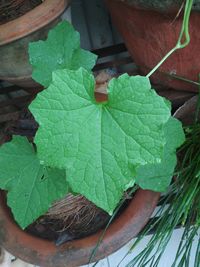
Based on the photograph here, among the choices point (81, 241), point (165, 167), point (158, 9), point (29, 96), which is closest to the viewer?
point (158, 9)

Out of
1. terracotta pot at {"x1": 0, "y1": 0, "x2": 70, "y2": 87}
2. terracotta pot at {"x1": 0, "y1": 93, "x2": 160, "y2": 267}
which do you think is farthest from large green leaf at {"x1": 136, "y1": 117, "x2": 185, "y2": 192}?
terracotta pot at {"x1": 0, "y1": 0, "x2": 70, "y2": 87}

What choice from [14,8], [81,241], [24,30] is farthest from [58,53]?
[81,241]

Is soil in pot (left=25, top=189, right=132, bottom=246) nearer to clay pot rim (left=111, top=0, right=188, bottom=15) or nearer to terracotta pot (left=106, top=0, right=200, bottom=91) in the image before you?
terracotta pot (left=106, top=0, right=200, bottom=91)

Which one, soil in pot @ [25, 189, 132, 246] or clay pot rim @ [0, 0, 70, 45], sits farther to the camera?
soil in pot @ [25, 189, 132, 246]

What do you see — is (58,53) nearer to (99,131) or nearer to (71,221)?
(99,131)

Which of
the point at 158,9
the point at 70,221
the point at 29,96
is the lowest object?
the point at 70,221

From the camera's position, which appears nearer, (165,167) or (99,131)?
(99,131)

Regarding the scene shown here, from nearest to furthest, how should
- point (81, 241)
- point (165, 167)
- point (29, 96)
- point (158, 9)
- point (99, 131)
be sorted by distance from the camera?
1. point (99, 131)
2. point (158, 9)
3. point (165, 167)
4. point (81, 241)
5. point (29, 96)

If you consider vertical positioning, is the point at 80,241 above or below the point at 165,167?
below
